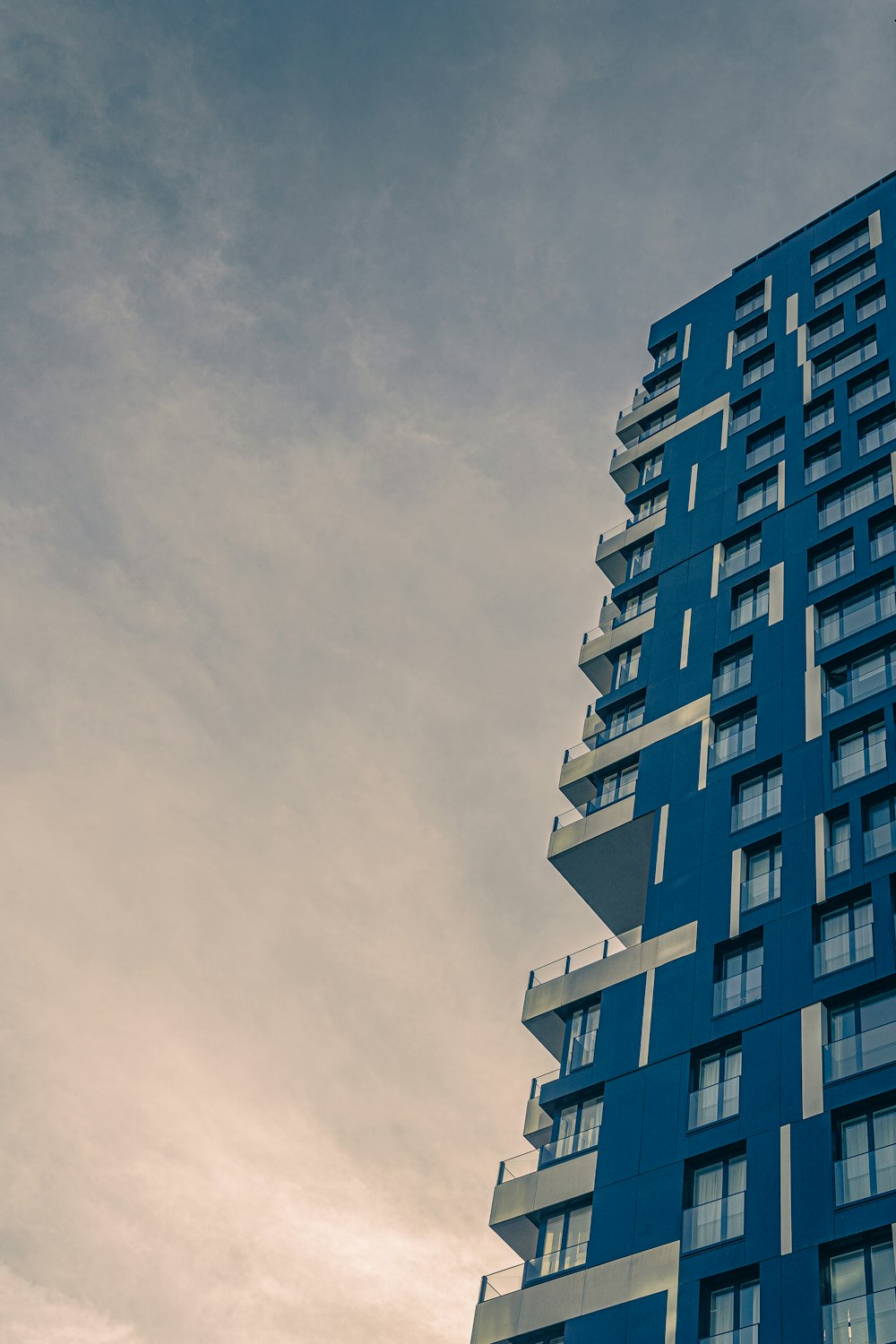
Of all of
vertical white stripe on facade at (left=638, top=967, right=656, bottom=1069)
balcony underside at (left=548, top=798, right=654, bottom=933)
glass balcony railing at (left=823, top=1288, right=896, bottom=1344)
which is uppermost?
balcony underside at (left=548, top=798, right=654, bottom=933)

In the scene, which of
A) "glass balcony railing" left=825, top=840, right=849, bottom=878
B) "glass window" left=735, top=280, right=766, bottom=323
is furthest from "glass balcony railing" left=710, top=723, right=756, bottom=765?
"glass window" left=735, top=280, right=766, bottom=323

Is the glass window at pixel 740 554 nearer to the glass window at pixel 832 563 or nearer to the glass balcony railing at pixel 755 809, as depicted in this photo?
the glass window at pixel 832 563

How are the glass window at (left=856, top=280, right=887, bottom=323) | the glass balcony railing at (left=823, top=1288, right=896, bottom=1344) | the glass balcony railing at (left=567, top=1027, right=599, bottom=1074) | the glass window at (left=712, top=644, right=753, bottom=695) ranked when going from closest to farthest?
the glass balcony railing at (left=823, top=1288, right=896, bottom=1344)
the glass balcony railing at (left=567, top=1027, right=599, bottom=1074)
the glass window at (left=712, top=644, right=753, bottom=695)
the glass window at (left=856, top=280, right=887, bottom=323)

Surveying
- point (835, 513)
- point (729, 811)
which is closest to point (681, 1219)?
point (729, 811)

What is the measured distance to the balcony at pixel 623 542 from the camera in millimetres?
63156

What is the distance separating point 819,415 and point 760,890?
2395 cm

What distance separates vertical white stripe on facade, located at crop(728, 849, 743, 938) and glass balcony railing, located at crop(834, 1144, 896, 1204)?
8.59 meters

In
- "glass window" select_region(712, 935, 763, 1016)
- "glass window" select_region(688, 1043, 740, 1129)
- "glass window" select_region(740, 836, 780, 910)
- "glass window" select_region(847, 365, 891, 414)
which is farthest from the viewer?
"glass window" select_region(847, 365, 891, 414)

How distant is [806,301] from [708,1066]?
38.8m

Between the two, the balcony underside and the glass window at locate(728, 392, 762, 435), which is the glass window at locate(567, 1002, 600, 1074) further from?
the glass window at locate(728, 392, 762, 435)

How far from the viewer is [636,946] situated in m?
46.1

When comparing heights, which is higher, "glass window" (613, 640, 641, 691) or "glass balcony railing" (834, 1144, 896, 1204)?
"glass window" (613, 640, 641, 691)

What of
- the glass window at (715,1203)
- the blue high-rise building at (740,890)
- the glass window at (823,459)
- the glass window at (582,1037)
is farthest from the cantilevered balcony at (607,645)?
the glass window at (715,1203)

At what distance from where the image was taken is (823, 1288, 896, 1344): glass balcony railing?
32.2 metres
